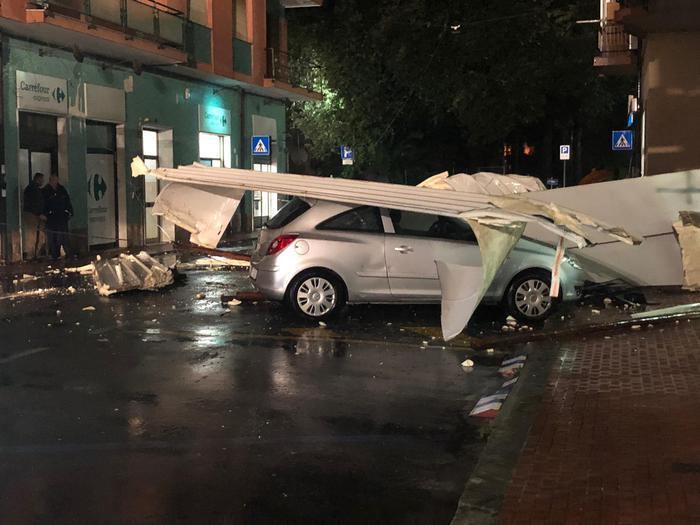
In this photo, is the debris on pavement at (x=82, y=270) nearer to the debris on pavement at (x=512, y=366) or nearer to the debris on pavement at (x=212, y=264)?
the debris on pavement at (x=212, y=264)

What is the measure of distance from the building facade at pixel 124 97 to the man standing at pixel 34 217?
0.17 metres

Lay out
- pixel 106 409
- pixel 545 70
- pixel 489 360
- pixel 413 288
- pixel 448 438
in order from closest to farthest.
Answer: pixel 448 438 → pixel 106 409 → pixel 489 360 → pixel 413 288 → pixel 545 70

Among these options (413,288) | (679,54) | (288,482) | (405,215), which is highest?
(679,54)

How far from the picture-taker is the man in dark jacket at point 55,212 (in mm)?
17484

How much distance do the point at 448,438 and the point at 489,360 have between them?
2605 millimetres

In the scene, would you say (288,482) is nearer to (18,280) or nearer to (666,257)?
(666,257)

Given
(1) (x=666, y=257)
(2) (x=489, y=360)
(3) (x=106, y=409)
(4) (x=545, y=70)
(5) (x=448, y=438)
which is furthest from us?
(4) (x=545, y=70)

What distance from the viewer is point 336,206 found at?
10.2m

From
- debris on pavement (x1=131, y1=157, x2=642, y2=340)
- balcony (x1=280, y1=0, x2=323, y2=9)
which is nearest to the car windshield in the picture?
debris on pavement (x1=131, y1=157, x2=642, y2=340)

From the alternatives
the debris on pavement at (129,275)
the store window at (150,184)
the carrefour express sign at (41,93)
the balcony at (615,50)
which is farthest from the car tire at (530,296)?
the store window at (150,184)

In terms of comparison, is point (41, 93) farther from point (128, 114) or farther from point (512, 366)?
point (512, 366)

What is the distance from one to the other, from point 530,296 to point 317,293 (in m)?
2.65

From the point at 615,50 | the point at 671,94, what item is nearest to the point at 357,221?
the point at 671,94

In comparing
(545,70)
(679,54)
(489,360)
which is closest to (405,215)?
(489,360)
